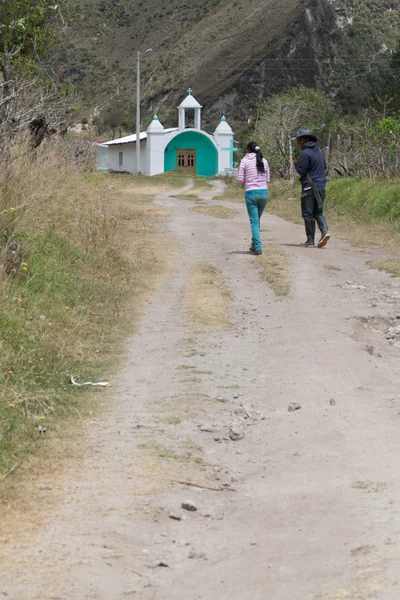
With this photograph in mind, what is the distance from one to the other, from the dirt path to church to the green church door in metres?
48.2

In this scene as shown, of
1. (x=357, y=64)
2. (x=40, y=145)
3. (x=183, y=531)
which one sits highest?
(x=357, y=64)

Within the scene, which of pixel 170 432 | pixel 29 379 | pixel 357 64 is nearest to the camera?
pixel 170 432

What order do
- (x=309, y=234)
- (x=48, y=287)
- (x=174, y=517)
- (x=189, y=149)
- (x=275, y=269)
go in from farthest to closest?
Result: (x=189, y=149) < (x=309, y=234) < (x=275, y=269) < (x=48, y=287) < (x=174, y=517)

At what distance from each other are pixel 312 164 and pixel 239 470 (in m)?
9.21

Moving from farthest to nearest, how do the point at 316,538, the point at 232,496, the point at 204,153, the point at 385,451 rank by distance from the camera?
the point at 204,153 < the point at 385,451 < the point at 232,496 < the point at 316,538

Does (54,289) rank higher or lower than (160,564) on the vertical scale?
higher

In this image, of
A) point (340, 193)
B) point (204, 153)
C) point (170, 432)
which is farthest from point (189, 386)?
point (204, 153)

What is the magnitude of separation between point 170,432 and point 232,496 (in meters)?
1.14

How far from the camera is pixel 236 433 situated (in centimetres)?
609

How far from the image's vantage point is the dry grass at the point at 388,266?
1221cm

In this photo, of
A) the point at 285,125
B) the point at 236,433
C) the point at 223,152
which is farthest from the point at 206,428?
the point at 223,152

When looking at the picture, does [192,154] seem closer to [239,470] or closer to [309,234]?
[309,234]

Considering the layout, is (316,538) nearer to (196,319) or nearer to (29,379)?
(29,379)

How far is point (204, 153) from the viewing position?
189 feet
